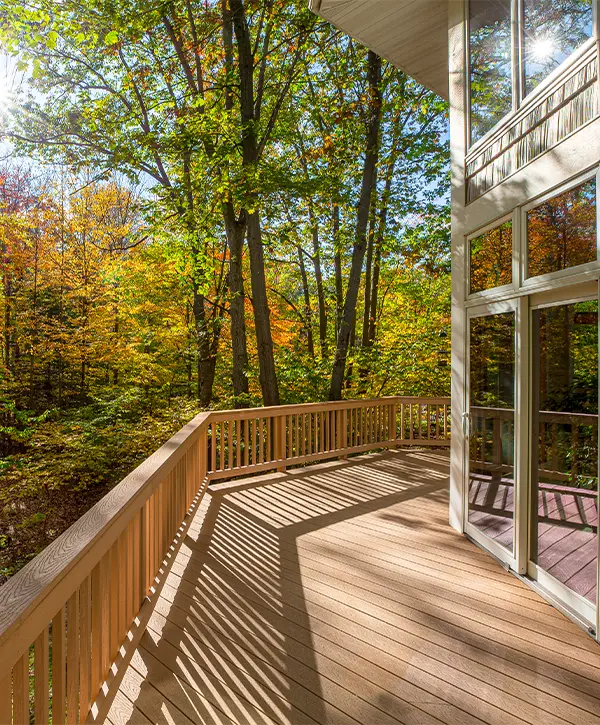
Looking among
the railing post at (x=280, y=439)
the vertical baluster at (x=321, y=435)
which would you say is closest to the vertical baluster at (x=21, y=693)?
the railing post at (x=280, y=439)

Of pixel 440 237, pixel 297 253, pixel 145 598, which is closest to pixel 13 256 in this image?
pixel 297 253

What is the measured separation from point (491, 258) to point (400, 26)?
2.57m

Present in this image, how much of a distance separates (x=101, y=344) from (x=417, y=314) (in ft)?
25.9

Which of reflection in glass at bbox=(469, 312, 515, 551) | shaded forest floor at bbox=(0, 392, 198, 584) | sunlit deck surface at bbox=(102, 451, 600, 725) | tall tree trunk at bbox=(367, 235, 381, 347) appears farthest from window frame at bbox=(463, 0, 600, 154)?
shaded forest floor at bbox=(0, 392, 198, 584)

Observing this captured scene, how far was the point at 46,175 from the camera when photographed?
473 inches

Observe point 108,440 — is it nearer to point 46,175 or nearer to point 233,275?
point 233,275

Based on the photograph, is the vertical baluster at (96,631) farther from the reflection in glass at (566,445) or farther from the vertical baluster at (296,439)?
the vertical baluster at (296,439)

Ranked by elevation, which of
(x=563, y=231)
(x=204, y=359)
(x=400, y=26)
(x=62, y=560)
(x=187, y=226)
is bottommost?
(x=62, y=560)

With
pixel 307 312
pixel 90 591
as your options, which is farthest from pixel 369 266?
pixel 90 591

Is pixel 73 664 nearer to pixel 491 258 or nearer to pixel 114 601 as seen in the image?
pixel 114 601

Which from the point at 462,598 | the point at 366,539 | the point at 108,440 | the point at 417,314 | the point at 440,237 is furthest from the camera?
the point at 417,314

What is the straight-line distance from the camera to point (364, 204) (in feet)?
25.2

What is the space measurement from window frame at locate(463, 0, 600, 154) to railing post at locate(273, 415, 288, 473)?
11.8 ft

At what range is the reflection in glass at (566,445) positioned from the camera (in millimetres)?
2379
